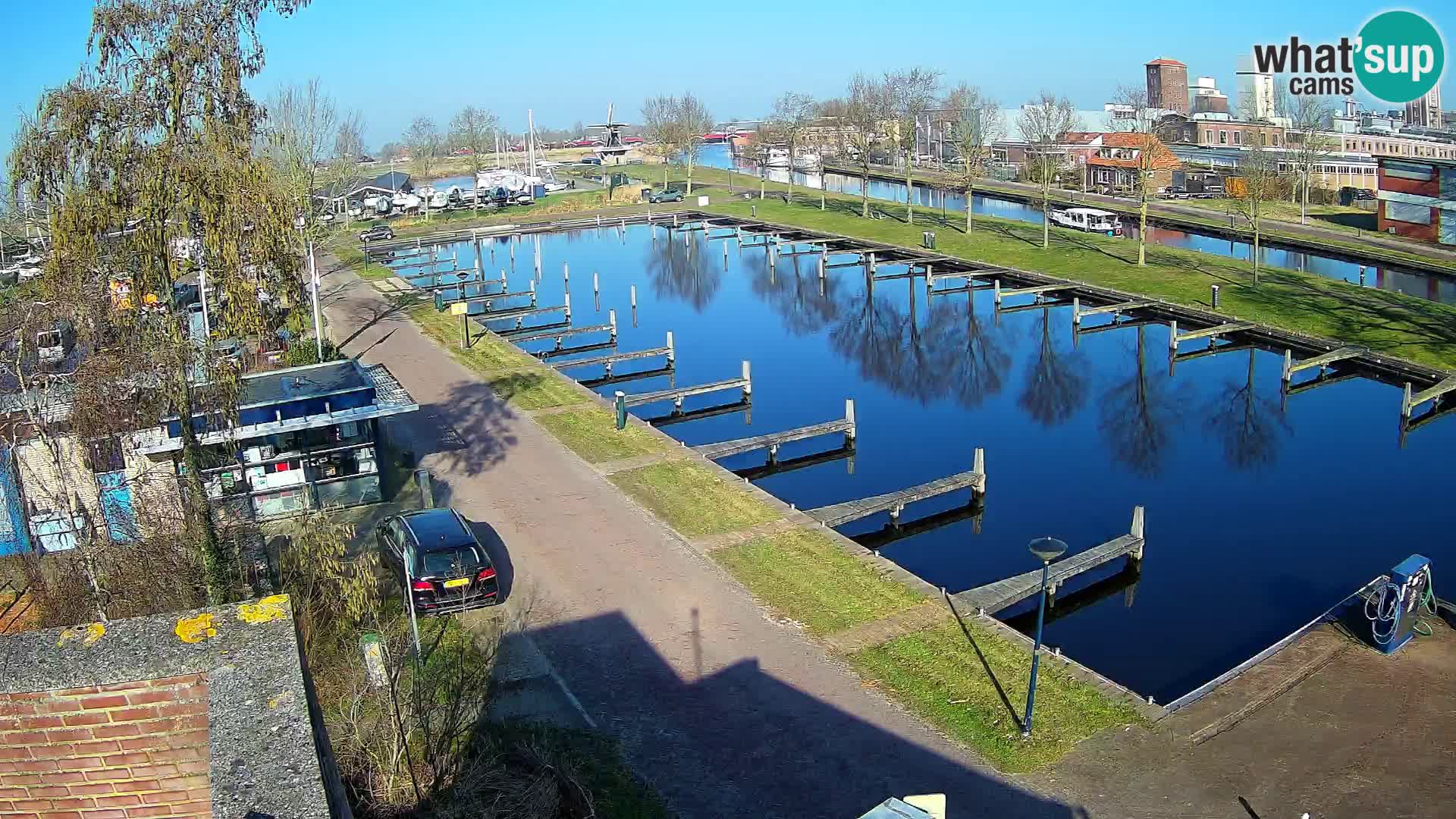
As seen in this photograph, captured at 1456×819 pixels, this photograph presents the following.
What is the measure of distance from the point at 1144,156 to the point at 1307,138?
72.5 ft

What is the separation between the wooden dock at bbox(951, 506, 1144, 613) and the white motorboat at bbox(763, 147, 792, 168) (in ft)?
237

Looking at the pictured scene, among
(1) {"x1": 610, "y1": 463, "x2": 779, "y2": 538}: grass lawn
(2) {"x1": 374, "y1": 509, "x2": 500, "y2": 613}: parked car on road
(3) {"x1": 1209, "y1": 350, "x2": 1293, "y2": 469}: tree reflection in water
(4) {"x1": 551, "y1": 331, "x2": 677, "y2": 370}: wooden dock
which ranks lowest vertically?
(3) {"x1": 1209, "y1": 350, "x2": 1293, "y2": 469}: tree reflection in water

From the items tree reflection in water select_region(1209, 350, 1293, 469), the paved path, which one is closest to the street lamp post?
the paved path

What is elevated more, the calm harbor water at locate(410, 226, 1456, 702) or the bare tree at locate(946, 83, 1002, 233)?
the bare tree at locate(946, 83, 1002, 233)

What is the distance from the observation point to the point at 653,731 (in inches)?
559

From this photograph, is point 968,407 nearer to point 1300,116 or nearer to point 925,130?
point 1300,116

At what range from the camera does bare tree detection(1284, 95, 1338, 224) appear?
6372 cm

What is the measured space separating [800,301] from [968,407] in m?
17.8

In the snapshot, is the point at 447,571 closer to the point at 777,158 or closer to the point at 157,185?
the point at 157,185

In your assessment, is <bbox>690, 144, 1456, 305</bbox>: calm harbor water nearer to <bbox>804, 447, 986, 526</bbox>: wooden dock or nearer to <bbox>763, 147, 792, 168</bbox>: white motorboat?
<bbox>763, 147, 792, 168</bbox>: white motorboat

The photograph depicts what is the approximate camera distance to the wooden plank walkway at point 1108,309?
41.1 metres

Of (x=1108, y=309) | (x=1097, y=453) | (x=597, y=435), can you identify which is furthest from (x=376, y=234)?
(x=1097, y=453)

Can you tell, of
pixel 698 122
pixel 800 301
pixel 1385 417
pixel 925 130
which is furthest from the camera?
pixel 925 130

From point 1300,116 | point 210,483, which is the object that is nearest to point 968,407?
point 210,483
